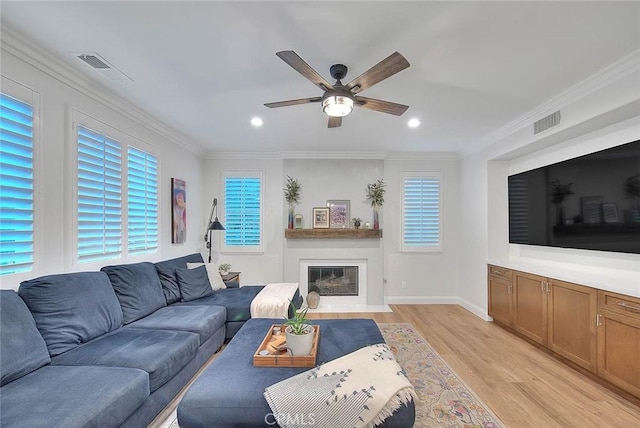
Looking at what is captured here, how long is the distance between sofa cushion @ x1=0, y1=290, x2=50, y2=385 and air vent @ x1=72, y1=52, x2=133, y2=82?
1.75m

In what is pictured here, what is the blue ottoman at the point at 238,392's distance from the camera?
1.60m

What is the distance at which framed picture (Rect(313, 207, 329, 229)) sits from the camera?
5227 millimetres

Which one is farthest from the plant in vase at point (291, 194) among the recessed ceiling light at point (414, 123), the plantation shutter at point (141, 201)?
the recessed ceiling light at point (414, 123)

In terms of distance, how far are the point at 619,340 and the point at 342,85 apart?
121 inches

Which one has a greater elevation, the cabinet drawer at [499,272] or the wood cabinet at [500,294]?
the cabinet drawer at [499,272]

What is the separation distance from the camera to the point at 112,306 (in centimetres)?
248

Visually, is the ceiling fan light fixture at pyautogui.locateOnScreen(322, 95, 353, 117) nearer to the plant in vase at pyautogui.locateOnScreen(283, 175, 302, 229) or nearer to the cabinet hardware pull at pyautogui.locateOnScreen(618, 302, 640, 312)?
the cabinet hardware pull at pyautogui.locateOnScreen(618, 302, 640, 312)

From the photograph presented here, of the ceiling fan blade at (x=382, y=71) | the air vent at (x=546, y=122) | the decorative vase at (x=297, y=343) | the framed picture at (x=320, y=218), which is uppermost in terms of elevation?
the air vent at (x=546, y=122)

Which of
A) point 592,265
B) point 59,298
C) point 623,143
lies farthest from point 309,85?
point 592,265

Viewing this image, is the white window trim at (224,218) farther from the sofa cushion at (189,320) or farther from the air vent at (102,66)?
the air vent at (102,66)

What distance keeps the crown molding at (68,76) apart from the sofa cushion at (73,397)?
215 centimetres

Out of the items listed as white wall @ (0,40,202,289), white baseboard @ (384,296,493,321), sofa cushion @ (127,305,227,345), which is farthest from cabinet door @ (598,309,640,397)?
white wall @ (0,40,202,289)

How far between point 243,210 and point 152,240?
5.91ft

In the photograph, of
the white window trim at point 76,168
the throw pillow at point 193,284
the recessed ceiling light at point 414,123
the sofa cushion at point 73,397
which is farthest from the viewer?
the recessed ceiling light at point 414,123
